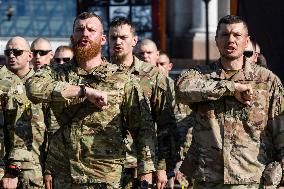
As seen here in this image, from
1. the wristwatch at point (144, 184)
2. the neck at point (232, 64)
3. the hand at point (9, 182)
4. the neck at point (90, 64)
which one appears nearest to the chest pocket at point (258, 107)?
the neck at point (232, 64)

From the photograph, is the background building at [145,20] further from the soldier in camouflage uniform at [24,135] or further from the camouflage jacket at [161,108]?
the camouflage jacket at [161,108]

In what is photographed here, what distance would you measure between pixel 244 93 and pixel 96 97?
1127 mm

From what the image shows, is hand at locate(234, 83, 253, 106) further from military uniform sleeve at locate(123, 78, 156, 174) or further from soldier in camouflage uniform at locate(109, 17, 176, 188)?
soldier in camouflage uniform at locate(109, 17, 176, 188)

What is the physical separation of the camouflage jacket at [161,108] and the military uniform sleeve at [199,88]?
4.35 feet

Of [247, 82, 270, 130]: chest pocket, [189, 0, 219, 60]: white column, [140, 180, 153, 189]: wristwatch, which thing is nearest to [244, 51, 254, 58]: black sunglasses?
[247, 82, 270, 130]: chest pocket

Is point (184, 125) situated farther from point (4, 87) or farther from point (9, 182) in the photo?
point (9, 182)

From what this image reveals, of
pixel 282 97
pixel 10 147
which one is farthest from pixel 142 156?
pixel 10 147

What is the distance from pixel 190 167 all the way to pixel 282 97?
2.78 feet

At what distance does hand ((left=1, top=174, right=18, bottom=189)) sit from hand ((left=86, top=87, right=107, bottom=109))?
1845 mm

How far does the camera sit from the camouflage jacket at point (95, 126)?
A: 7.94m

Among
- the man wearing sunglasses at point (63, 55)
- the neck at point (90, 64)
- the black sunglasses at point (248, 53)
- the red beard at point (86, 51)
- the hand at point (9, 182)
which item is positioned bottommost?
the hand at point (9, 182)

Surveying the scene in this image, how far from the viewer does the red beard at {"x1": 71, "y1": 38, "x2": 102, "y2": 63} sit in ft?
26.1

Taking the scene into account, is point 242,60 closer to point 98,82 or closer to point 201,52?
point 98,82

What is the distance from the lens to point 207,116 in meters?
8.27
